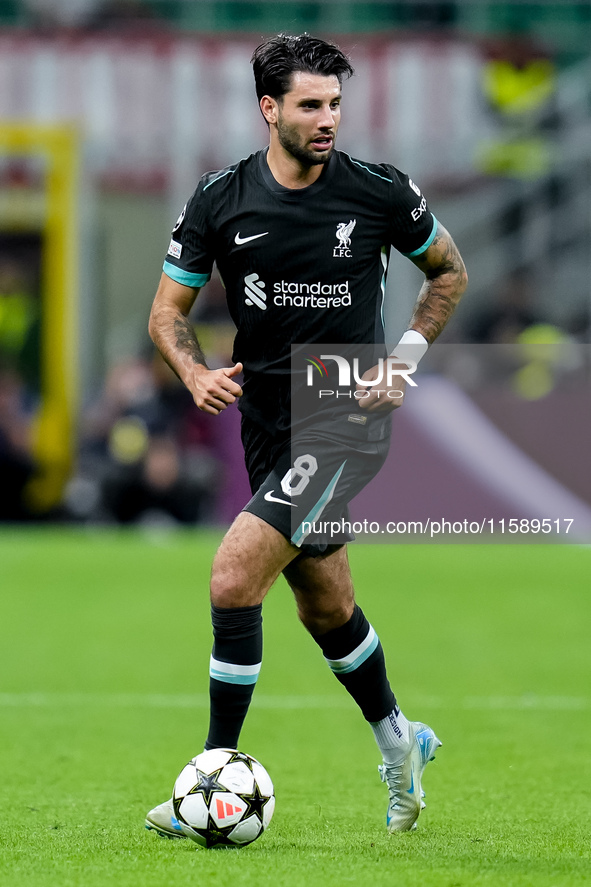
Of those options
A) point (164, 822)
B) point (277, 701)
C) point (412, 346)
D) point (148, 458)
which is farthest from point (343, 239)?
point (148, 458)

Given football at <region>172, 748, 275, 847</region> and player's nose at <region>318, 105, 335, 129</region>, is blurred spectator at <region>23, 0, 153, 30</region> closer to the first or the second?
player's nose at <region>318, 105, 335, 129</region>

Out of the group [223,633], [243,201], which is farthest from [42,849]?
[243,201]

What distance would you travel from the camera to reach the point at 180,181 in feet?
57.5

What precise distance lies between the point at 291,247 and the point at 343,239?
0.53ft

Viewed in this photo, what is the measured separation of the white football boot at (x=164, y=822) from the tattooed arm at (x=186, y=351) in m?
1.17

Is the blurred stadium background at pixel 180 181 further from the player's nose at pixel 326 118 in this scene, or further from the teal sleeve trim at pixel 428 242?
the player's nose at pixel 326 118

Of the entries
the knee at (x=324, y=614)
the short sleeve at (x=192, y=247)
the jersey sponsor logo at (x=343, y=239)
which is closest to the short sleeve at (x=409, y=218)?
the jersey sponsor logo at (x=343, y=239)

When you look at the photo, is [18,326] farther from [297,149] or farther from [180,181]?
[297,149]

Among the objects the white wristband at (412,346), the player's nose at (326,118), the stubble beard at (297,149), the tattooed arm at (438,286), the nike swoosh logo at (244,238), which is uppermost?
the player's nose at (326,118)

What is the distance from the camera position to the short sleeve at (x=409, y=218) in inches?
174

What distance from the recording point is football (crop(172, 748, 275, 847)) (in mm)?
4027

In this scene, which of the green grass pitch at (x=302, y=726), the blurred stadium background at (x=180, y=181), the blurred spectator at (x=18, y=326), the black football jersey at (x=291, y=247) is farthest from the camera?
the blurred spectator at (x=18, y=326)

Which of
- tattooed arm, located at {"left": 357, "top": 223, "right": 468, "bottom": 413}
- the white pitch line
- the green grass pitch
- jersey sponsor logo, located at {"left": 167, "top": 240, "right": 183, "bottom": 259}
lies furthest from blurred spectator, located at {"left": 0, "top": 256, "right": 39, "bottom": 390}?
tattooed arm, located at {"left": 357, "top": 223, "right": 468, "bottom": 413}

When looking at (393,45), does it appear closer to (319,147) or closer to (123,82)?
(123,82)
